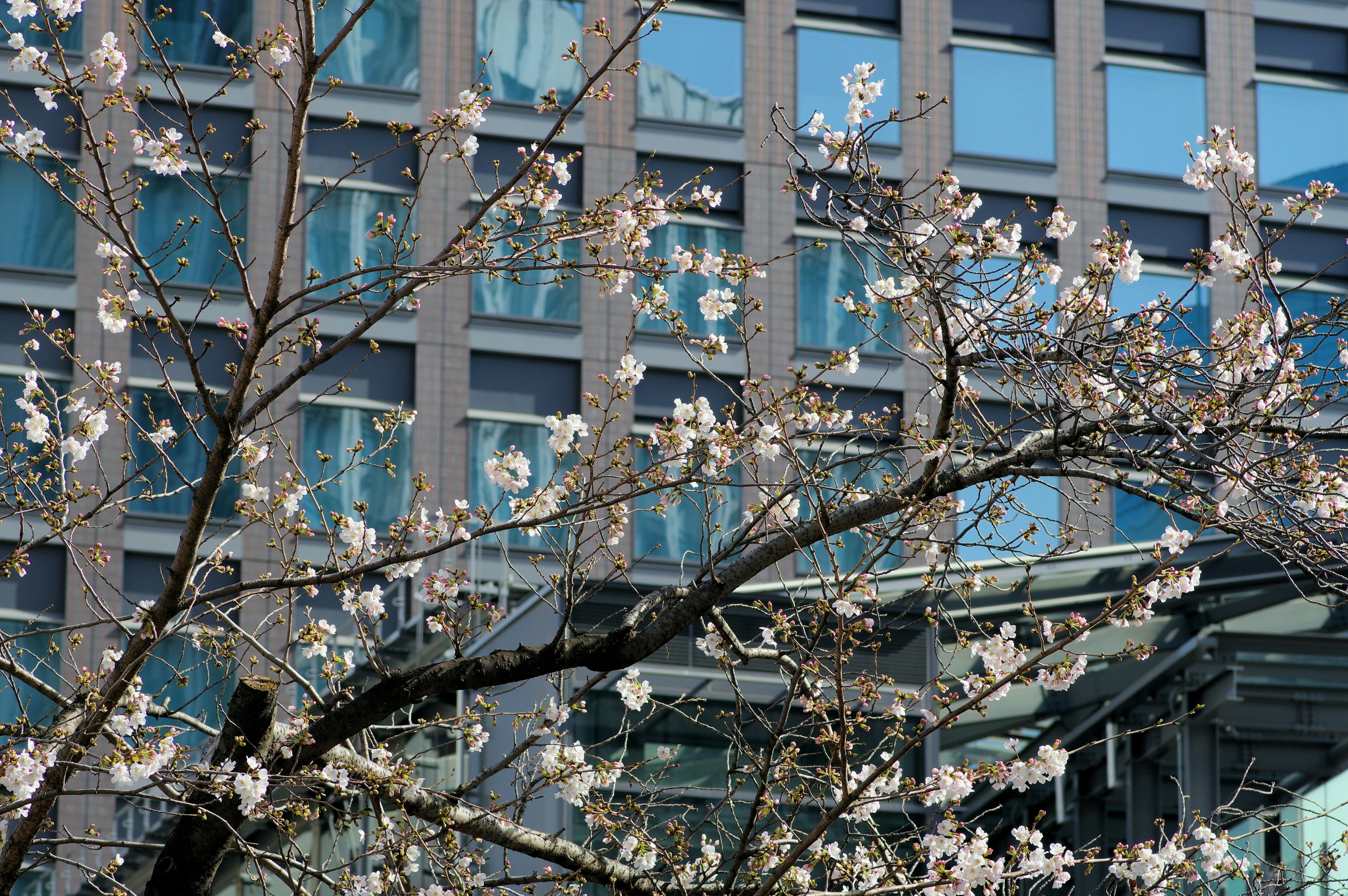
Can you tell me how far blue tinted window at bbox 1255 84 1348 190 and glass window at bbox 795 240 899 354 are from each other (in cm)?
660

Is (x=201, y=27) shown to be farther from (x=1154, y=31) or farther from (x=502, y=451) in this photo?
(x=1154, y=31)

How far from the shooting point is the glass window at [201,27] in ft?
64.8

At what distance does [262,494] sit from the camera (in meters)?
6.46

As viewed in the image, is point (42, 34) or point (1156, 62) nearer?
point (42, 34)

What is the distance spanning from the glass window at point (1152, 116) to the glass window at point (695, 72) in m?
5.69

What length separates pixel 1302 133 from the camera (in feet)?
73.0

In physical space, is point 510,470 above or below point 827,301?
below

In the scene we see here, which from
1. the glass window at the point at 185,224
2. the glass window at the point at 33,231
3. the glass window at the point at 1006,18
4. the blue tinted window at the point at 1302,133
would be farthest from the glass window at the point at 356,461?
the blue tinted window at the point at 1302,133

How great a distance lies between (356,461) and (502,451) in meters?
Answer: 2.04

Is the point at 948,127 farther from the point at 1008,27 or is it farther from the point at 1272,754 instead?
the point at 1272,754

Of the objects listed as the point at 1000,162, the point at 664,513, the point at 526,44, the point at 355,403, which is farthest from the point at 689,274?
the point at 664,513

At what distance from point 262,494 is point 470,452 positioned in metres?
12.9

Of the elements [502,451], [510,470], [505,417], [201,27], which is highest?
[201,27]

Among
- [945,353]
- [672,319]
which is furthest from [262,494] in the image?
[945,353]
